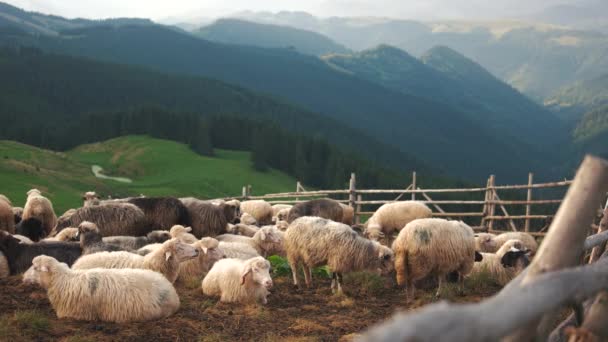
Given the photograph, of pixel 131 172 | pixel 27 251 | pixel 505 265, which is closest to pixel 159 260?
pixel 27 251

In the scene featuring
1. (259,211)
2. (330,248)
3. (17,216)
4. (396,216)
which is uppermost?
(330,248)

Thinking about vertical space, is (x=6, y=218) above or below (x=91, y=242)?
below

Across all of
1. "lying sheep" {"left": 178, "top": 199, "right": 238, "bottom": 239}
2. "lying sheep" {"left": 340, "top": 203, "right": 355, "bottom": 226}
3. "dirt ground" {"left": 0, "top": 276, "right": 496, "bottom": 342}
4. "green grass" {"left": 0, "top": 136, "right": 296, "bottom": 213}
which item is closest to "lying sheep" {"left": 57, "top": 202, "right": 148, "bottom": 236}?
"lying sheep" {"left": 178, "top": 199, "right": 238, "bottom": 239}

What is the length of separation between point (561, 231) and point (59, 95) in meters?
150

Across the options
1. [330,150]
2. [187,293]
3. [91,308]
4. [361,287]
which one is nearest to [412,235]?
[361,287]

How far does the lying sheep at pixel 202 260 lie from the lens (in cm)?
970

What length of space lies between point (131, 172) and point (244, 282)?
197 feet

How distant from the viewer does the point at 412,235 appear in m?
8.47

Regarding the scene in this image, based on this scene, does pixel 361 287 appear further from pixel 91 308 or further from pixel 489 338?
pixel 489 338

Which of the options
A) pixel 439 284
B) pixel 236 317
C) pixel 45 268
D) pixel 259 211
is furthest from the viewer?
pixel 259 211

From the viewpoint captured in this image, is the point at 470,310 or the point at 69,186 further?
the point at 69,186

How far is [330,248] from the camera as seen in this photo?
8.90m

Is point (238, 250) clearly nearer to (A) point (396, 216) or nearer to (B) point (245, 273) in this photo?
(B) point (245, 273)

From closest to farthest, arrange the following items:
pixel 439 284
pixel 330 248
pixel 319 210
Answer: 1. pixel 439 284
2. pixel 330 248
3. pixel 319 210
